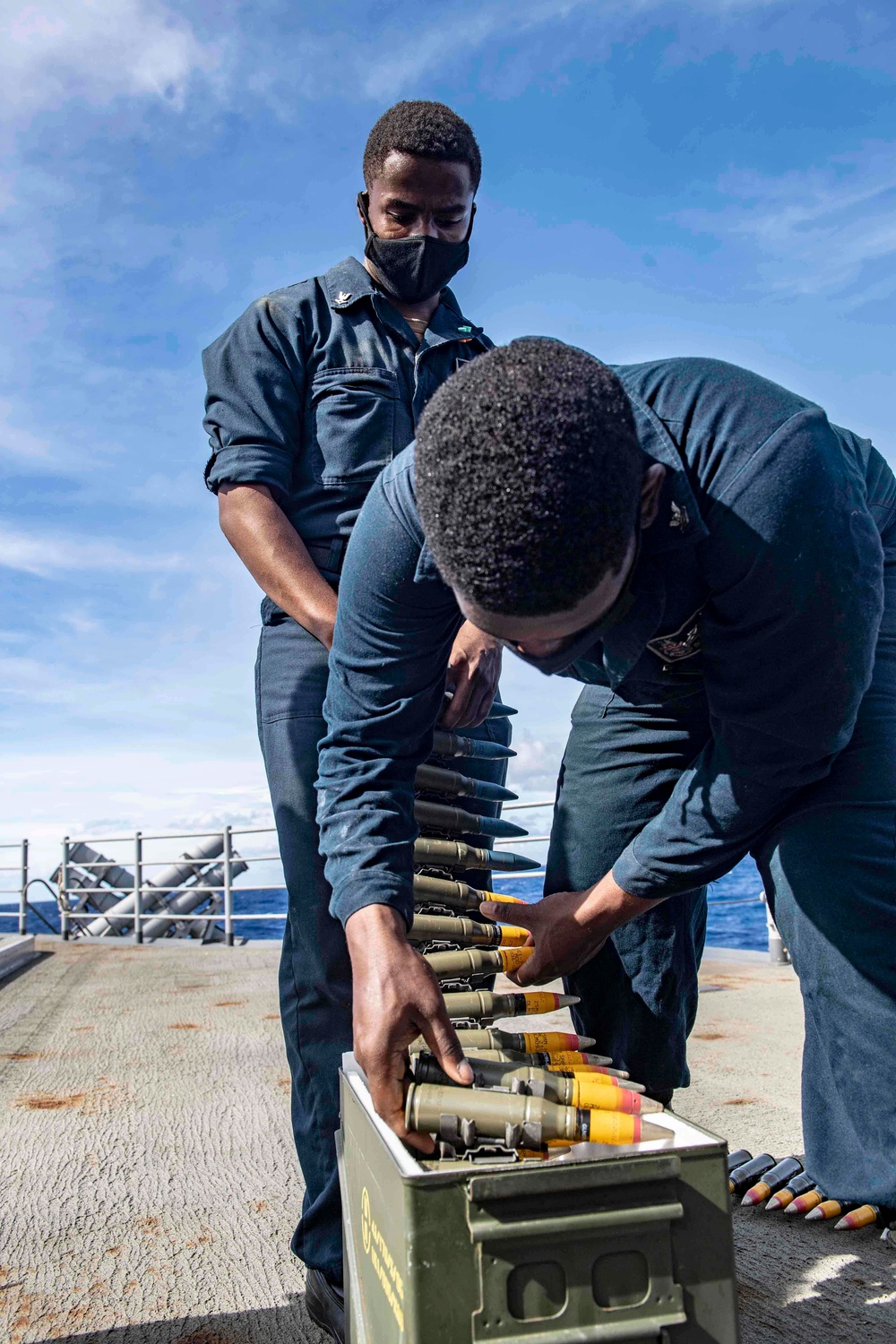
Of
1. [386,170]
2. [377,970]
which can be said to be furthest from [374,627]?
[386,170]

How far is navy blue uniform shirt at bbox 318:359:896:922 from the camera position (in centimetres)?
124

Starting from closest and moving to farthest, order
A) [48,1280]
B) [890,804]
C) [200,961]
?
1. [890,804]
2. [48,1280]
3. [200,961]

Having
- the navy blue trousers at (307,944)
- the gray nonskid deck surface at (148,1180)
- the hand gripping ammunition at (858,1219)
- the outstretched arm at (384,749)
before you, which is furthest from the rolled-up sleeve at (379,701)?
the hand gripping ammunition at (858,1219)

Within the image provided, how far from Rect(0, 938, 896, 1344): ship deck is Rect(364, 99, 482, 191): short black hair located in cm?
217

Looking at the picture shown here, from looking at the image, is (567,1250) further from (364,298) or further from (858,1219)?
(364,298)

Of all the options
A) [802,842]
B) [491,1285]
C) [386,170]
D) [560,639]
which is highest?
[386,170]

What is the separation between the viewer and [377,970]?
1252mm

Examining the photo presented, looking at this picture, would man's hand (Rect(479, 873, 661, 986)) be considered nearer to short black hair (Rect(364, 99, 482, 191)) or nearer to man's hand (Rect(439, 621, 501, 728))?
man's hand (Rect(439, 621, 501, 728))

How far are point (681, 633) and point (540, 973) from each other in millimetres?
709

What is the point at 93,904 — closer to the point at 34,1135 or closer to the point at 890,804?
the point at 34,1135

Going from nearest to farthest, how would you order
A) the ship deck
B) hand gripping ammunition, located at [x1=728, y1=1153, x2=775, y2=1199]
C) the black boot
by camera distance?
the black boot, the ship deck, hand gripping ammunition, located at [x1=728, y1=1153, x2=775, y2=1199]

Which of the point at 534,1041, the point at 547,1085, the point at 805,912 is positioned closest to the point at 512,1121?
the point at 547,1085

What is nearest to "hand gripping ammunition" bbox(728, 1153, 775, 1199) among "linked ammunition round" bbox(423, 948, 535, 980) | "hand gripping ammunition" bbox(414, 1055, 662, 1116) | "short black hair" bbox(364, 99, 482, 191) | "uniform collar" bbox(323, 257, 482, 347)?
"linked ammunition round" bbox(423, 948, 535, 980)

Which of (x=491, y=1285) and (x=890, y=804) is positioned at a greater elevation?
(x=890, y=804)
